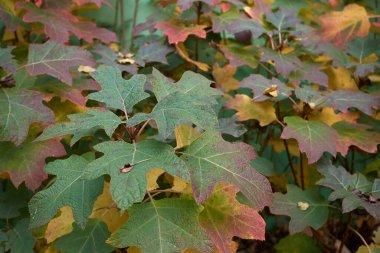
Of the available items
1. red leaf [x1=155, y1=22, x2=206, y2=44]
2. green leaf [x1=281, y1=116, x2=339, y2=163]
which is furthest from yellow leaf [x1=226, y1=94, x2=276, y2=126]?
red leaf [x1=155, y1=22, x2=206, y2=44]

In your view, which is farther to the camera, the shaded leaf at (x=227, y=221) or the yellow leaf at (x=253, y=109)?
the yellow leaf at (x=253, y=109)

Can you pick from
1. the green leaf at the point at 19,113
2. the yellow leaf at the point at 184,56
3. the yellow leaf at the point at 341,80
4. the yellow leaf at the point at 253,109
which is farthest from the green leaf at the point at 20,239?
the yellow leaf at the point at 341,80

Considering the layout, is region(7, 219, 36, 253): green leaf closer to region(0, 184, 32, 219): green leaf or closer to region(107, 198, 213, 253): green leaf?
region(0, 184, 32, 219): green leaf

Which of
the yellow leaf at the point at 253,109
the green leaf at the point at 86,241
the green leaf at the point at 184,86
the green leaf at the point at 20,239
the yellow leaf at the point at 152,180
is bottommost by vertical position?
the green leaf at the point at 20,239

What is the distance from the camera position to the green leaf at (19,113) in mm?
1203

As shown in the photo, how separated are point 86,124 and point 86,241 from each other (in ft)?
1.00

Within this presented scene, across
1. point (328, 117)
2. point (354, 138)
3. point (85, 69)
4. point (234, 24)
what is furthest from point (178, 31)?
point (354, 138)

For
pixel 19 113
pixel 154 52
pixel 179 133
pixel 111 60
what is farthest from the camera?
pixel 154 52

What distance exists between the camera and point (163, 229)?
0.94 meters

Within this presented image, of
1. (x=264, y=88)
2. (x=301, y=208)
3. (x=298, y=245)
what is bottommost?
(x=298, y=245)

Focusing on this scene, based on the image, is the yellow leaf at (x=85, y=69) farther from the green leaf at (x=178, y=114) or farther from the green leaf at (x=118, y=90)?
the green leaf at (x=178, y=114)

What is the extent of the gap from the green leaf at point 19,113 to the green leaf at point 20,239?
250 millimetres

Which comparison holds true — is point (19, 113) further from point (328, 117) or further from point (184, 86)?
point (328, 117)

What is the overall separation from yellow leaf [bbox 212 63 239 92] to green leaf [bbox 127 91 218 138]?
2.59ft
